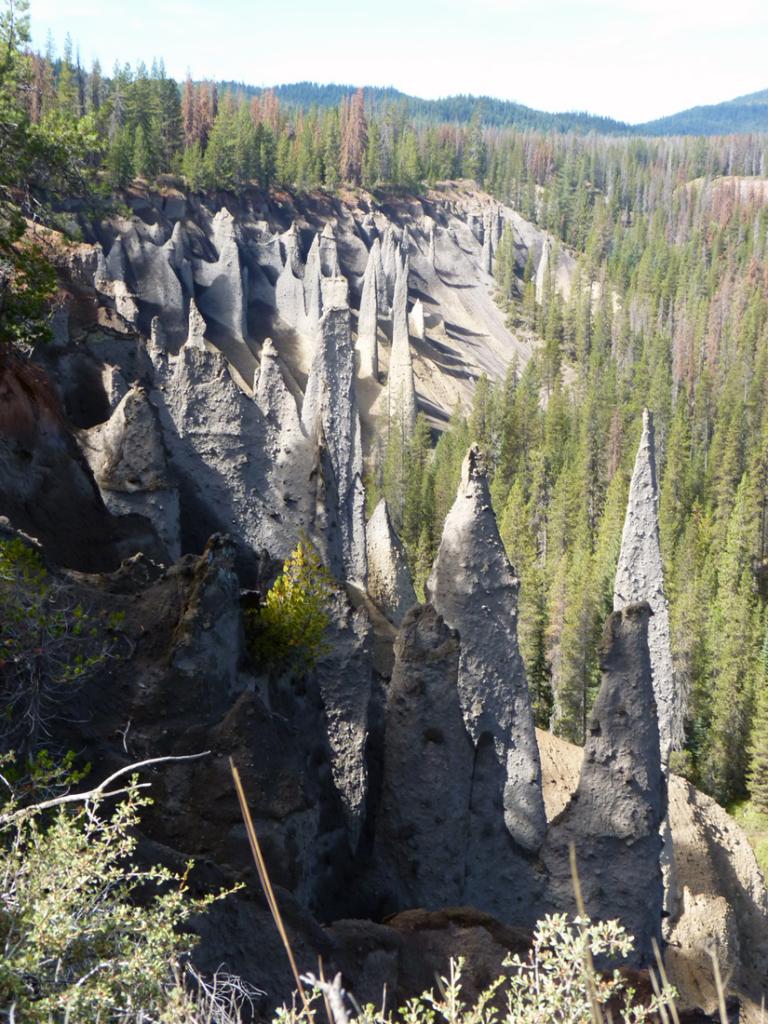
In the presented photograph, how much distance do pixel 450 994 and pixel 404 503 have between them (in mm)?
49441

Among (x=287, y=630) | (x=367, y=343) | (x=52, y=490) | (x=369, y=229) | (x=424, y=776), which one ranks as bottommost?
(x=424, y=776)

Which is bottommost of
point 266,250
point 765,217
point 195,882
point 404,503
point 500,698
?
point 404,503

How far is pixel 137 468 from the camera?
16.2 metres

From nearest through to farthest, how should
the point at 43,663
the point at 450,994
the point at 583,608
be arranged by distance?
the point at 450,994
the point at 43,663
the point at 583,608

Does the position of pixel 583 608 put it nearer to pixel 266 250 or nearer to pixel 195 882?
pixel 195 882

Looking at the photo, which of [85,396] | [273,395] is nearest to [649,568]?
[273,395]

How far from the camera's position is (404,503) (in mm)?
53531

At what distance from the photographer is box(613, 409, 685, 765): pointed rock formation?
59.7ft

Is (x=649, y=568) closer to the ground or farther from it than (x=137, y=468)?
closer to the ground

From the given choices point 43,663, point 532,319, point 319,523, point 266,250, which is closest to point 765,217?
point 532,319

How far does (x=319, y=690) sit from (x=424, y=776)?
6.25 ft

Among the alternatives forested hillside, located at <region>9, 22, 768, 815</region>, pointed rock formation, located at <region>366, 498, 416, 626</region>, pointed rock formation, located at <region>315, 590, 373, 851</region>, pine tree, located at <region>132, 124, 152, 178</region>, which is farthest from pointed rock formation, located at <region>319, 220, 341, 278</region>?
pointed rock formation, located at <region>315, 590, 373, 851</region>

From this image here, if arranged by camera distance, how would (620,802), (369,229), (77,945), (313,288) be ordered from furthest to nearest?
(369,229), (313,288), (620,802), (77,945)

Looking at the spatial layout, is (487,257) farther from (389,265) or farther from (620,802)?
(620,802)
